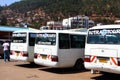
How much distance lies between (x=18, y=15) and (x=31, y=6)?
7.72 meters

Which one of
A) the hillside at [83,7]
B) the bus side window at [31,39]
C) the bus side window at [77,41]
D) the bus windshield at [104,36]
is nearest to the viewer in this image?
the bus windshield at [104,36]

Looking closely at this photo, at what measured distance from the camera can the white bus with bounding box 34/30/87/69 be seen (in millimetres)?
14703

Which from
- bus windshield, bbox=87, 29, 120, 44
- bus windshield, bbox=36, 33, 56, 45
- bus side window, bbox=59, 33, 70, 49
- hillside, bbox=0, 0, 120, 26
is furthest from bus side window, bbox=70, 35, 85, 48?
hillside, bbox=0, 0, 120, 26

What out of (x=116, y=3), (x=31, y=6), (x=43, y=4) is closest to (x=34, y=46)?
(x=116, y=3)

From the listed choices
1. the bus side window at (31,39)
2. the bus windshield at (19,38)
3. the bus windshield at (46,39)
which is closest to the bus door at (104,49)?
the bus windshield at (46,39)

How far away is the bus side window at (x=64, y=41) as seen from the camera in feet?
48.8

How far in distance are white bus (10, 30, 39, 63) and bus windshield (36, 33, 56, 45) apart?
82 cm

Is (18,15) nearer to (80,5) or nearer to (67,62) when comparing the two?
(80,5)

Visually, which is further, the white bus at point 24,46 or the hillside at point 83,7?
the hillside at point 83,7

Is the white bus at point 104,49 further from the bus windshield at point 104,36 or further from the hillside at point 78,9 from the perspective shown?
the hillside at point 78,9

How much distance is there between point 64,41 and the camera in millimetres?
15133

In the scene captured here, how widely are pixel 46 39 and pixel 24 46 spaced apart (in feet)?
7.48

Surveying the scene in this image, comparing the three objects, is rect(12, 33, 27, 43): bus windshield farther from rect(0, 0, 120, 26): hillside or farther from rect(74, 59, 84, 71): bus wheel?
rect(0, 0, 120, 26): hillside

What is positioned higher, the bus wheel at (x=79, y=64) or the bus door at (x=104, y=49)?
the bus door at (x=104, y=49)
